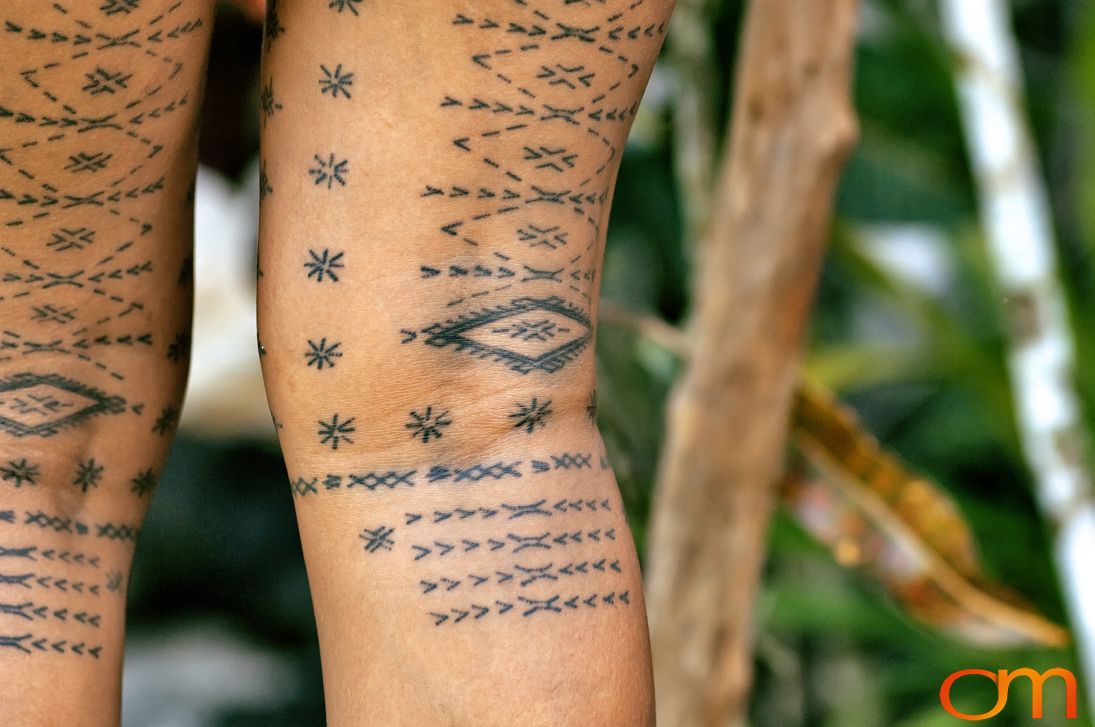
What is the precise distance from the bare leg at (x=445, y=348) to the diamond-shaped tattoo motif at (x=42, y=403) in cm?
12

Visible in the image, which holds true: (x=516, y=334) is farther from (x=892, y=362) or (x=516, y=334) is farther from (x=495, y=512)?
(x=892, y=362)

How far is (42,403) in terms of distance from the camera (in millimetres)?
604

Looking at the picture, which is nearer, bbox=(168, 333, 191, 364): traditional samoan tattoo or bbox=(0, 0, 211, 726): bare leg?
bbox=(0, 0, 211, 726): bare leg

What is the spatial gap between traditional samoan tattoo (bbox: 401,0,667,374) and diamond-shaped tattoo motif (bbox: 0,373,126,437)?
0.65 feet

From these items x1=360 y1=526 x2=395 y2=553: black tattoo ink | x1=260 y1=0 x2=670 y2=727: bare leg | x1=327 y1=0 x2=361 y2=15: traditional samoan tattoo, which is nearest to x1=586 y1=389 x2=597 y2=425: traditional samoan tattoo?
x1=260 y1=0 x2=670 y2=727: bare leg

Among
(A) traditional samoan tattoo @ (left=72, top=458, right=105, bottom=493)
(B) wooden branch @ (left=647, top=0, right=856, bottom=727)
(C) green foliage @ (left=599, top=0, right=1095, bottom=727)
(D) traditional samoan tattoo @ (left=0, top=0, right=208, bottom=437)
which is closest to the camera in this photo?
(D) traditional samoan tattoo @ (left=0, top=0, right=208, bottom=437)

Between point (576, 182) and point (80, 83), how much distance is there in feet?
0.82

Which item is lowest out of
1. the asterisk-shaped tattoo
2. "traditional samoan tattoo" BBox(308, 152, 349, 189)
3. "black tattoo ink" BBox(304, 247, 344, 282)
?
the asterisk-shaped tattoo

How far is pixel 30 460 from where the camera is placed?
60cm

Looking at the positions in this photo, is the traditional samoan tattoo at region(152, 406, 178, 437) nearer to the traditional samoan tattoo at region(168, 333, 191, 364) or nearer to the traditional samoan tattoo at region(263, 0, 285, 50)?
the traditional samoan tattoo at region(168, 333, 191, 364)

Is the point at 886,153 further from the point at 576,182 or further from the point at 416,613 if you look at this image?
the point at 416,613

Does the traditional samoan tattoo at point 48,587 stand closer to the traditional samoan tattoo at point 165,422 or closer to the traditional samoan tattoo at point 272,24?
the traditional samoan tattoo at point 165,422

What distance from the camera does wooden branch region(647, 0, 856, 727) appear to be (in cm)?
104

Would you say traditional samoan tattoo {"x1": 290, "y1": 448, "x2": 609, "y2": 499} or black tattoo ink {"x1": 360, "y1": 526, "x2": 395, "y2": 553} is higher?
traditional samoan tattoo {"x1": 290, "y1": 448, "x2": 609, "y2": 499}
